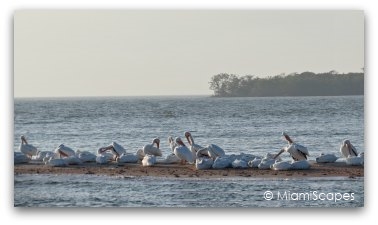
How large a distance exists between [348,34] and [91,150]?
4.00 metres

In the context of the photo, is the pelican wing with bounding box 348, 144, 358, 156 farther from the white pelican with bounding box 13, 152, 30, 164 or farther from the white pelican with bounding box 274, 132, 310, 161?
the white pelican with bounding box 13, 152, 30, 164

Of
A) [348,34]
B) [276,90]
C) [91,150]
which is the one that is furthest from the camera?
[91,150]

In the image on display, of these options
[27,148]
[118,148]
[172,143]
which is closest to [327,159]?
[172,143]

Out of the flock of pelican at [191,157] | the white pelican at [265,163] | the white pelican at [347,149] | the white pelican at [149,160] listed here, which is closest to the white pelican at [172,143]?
the flock of pelican at [191,157]

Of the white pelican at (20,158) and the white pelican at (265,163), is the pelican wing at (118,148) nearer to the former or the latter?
the white pelican at (20,158)

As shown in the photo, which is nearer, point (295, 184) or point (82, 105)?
point (295, 184)

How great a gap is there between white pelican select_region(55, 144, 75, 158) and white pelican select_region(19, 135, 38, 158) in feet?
1.15

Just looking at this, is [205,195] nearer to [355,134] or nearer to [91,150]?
[355,134]

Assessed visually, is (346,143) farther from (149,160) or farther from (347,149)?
(149,160)

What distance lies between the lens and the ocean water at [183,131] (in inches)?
438

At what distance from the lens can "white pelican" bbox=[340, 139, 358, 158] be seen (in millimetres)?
12034

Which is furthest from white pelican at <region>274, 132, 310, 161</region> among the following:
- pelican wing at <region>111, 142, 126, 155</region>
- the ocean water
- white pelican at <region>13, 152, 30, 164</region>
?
white pelican at <region>13, 152, 30, 164</region>

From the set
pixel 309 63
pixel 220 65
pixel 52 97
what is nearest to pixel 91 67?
pixel 52 97

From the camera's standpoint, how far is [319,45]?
11.4 meters
